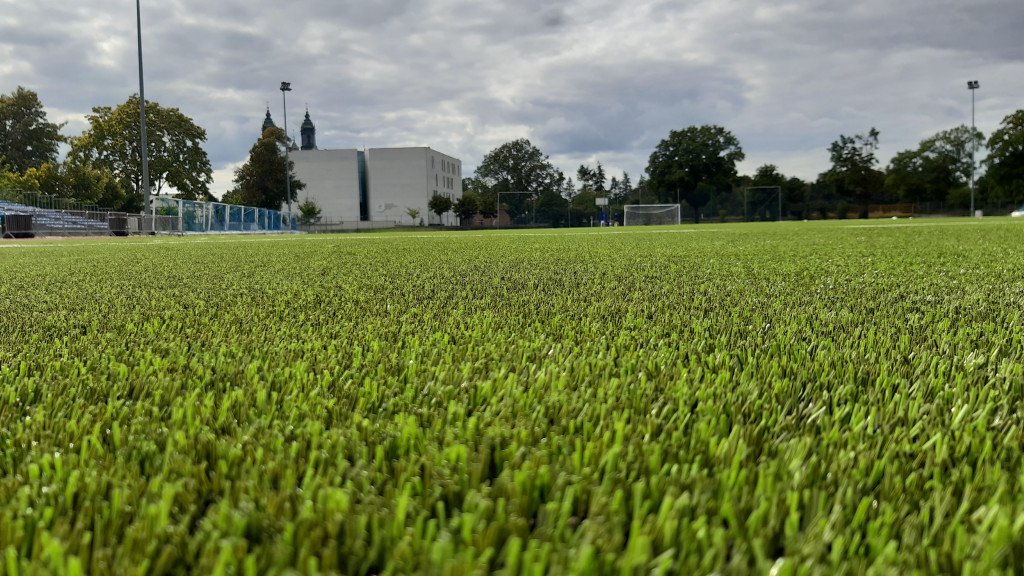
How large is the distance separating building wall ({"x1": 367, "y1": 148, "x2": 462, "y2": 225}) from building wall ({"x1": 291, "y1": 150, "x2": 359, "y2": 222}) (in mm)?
1986

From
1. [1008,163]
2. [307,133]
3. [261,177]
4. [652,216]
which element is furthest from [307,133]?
[1008,163]

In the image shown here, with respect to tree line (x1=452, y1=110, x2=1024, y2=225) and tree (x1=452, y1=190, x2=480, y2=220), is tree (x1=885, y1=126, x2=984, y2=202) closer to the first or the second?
tree line (x1=452, y1=110, x2=1024, y2=225)

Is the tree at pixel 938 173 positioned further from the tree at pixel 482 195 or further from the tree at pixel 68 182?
the tree at pixel 68 182

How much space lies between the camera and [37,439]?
102 centimetres

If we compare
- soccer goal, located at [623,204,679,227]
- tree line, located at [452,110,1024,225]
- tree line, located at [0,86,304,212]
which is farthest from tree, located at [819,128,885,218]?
tree line, located at [0,86,304,212]

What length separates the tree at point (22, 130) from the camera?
54.3 m

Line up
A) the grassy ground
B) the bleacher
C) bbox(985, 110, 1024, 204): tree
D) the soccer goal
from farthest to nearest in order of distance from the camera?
bbox(985, 110, 1024, 204): tree, the soccer goal, the bleacher, the grassy ground

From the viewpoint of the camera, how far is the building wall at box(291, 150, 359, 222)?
7344 centimetres

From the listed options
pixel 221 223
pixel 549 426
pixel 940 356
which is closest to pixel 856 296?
pixel 940 356

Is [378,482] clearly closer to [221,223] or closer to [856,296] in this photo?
[856,296]

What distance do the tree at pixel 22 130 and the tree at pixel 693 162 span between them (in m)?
57.6

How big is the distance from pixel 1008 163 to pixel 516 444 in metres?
75.4

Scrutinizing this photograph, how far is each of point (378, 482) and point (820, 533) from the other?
1.63 feet

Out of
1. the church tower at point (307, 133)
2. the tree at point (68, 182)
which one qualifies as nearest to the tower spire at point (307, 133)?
the church tower at point (307, 133)
